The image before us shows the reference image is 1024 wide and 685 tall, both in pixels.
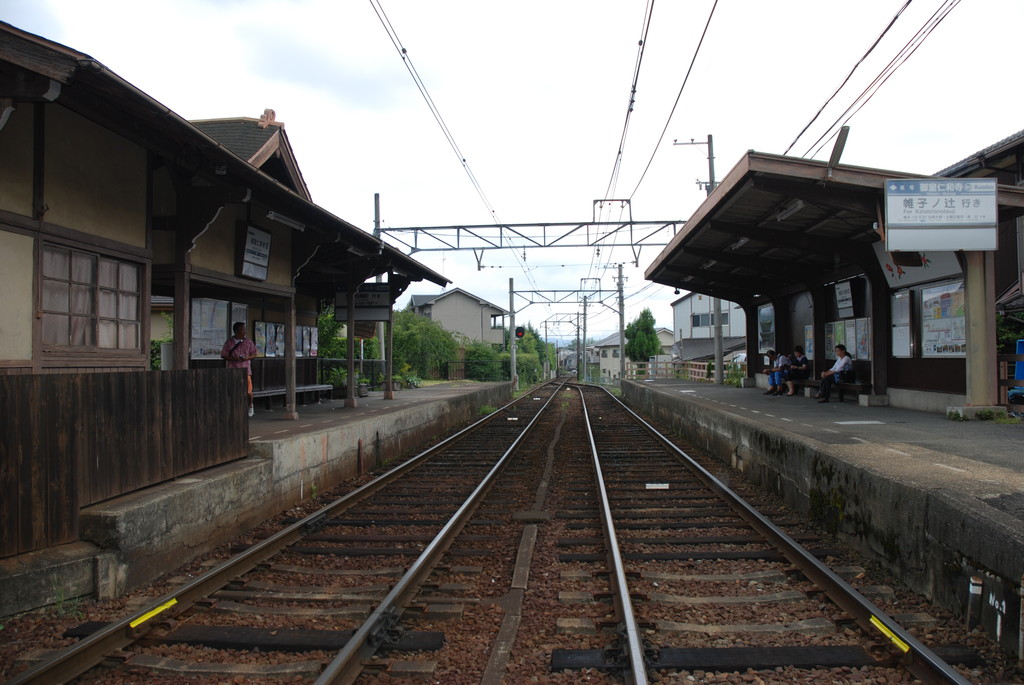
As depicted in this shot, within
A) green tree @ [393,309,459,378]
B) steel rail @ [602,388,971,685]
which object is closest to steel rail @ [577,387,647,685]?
steel rail @ [602,388,971,685]

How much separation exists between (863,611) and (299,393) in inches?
511

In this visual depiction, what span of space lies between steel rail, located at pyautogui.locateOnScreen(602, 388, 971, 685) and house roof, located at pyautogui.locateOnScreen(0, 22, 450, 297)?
609 cm

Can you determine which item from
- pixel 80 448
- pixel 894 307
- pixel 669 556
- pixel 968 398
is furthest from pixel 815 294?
pixel 80 448

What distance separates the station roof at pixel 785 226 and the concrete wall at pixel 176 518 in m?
7.02

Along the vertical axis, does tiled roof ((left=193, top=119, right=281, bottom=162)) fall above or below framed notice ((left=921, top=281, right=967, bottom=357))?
above

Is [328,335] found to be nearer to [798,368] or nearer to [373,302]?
[373,302]

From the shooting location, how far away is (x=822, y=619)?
14.0 ft

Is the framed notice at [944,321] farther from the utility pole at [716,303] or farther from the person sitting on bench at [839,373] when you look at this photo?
the utility pole at [716,303]

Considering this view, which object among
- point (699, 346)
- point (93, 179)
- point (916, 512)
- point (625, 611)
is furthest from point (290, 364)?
point (699, 346)

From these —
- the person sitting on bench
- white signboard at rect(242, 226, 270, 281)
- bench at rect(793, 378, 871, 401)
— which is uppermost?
white signboard at rect(242, 226, 270, 281)

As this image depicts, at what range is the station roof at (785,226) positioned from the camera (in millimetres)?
9789

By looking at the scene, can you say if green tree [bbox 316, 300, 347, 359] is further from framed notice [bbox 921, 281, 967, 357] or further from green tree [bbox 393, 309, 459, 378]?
framed notice [bbox 921, 281, 967, 357]

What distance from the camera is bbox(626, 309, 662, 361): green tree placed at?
73125 mm

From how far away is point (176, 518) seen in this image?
5.51 meters
